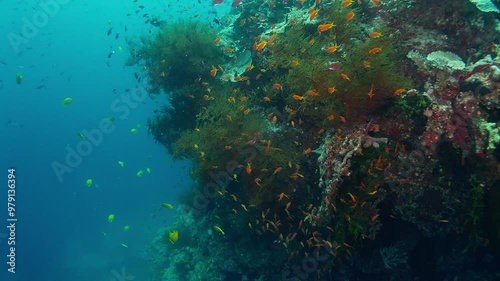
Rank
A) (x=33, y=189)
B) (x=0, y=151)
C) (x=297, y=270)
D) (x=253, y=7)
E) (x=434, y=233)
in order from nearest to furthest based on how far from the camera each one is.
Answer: (x=434, y=233)
(x=297, y=270)
(x=253, y=7)
(x=33, y=189)
(x=0, y=151)

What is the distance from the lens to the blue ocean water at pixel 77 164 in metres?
34.0

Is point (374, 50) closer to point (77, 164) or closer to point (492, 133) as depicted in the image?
point (492, 133)

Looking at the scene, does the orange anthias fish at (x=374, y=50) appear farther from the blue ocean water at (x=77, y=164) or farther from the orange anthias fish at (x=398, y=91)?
the blue ocean water at (x=77, y=164)

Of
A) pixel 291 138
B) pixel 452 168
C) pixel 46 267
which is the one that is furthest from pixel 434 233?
pixel 46 267

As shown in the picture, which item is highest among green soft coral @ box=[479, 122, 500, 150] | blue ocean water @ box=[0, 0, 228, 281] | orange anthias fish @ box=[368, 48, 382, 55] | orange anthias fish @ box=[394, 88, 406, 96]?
orange anthias fish @ box=[368, 48, 382, 55]

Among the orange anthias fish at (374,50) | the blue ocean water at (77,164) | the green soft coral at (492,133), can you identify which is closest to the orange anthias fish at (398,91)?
the orange anthias fish at (374,50)

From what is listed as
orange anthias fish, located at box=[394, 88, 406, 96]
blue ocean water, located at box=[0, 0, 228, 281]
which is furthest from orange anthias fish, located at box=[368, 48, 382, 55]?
blue ocean water, located at box=[0, 0, 228, 281]

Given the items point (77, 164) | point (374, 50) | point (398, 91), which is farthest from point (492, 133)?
point (77, 164)

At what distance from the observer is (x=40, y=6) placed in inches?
3115

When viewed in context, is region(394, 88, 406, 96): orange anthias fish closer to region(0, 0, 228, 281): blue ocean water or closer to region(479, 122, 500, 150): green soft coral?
region(479, 122, 500, 150): green soft coral

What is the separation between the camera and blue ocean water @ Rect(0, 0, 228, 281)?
34031mm

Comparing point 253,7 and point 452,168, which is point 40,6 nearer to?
point 253,7

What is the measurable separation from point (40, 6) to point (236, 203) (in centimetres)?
9601

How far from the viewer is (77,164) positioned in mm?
63656
